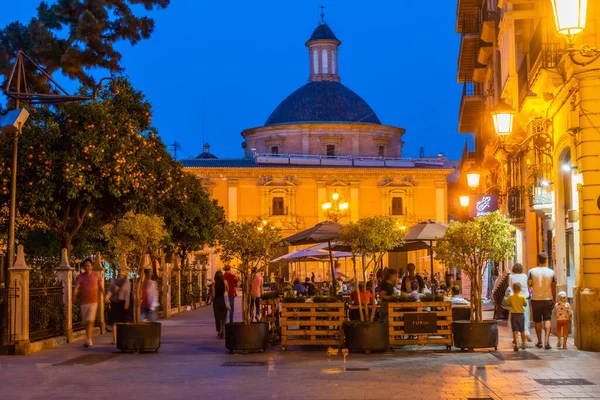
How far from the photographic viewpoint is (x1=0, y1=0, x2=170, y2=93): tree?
28.5 meters

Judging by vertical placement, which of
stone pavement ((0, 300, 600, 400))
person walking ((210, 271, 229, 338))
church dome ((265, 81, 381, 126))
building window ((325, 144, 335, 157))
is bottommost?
stone pavement ((0, 300, 600, 400))

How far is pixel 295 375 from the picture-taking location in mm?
13070

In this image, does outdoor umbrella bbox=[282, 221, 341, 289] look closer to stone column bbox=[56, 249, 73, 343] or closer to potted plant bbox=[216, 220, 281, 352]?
potted plant bbox=[216, 220, 281, 352]

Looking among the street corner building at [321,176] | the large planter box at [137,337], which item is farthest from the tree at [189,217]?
the street corner building at [321,176]

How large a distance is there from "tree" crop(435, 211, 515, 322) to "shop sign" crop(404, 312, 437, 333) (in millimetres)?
689

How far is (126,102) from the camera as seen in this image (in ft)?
82.4

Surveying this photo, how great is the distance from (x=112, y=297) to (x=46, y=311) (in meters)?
1.63

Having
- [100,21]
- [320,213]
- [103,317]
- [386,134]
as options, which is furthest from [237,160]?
[103,317]

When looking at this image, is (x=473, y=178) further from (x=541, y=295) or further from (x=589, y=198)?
(x=589, y=198)

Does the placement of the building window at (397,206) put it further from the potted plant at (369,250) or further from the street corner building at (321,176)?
the potted plant at (369,250)

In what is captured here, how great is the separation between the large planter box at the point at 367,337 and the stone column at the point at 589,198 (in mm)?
3260

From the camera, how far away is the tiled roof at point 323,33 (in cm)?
8775

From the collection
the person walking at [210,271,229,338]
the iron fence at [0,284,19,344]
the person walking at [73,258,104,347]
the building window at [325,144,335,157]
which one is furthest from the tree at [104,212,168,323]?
the building window at [325,144,335,157]

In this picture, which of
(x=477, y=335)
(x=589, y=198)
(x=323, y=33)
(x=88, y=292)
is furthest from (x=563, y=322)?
(x=323, y=33)
